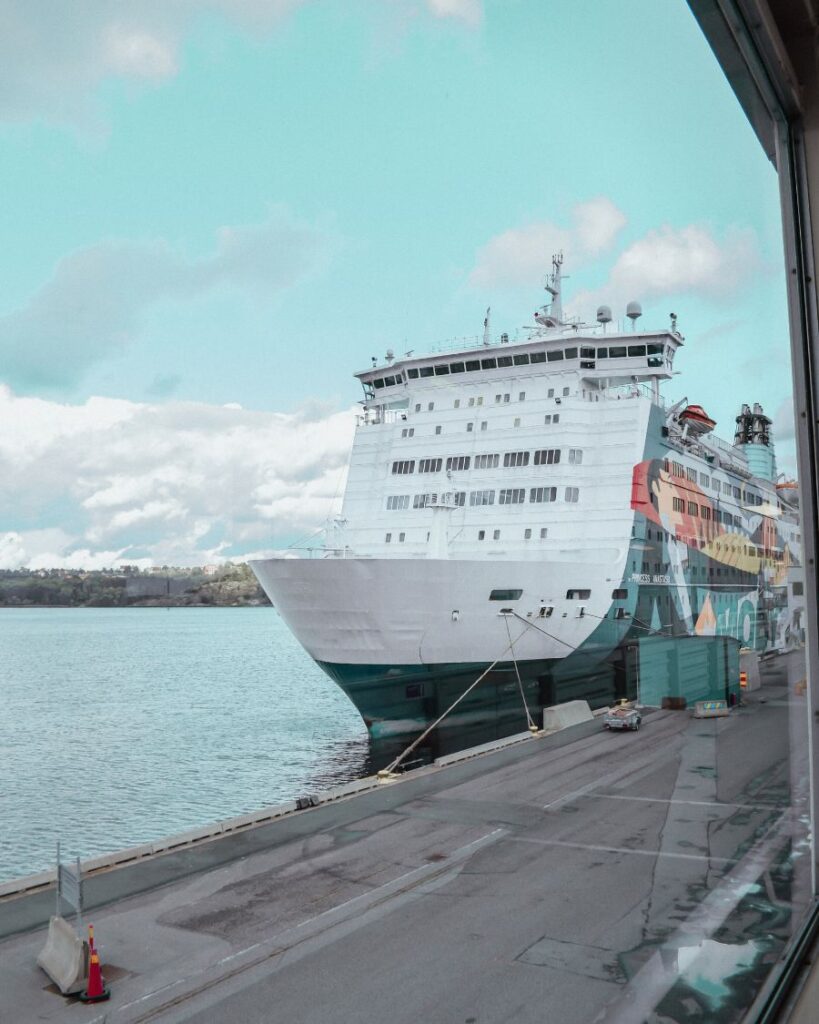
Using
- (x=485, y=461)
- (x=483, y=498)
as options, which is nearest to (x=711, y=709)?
(x=483, y=498)

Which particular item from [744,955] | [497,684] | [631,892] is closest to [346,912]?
[631,892]

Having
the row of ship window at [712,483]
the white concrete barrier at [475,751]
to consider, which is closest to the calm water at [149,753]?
the white concrete barrier at [475,751]

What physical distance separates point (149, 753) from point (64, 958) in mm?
17213

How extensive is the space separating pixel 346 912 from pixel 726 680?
702 cm

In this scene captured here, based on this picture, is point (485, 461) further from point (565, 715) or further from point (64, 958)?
point (64, 958)

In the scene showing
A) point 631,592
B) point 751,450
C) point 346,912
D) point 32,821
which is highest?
point 751,450

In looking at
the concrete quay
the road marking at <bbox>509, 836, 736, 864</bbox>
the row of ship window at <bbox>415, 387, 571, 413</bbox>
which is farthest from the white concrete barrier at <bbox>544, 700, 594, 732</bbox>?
the row of ship window at <bbox>415, 387, 571, 413</bbox>

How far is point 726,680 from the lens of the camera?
11.4 m

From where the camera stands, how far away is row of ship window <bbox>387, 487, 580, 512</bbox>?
18.2 m

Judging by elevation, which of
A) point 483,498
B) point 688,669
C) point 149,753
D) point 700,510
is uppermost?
point 483,498

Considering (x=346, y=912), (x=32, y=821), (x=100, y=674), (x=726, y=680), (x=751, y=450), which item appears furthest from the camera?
(x=100, y=674)

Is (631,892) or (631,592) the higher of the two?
(631,592)

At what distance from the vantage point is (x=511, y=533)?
717 inches

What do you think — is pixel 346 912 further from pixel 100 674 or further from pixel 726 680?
pixel 100 674
